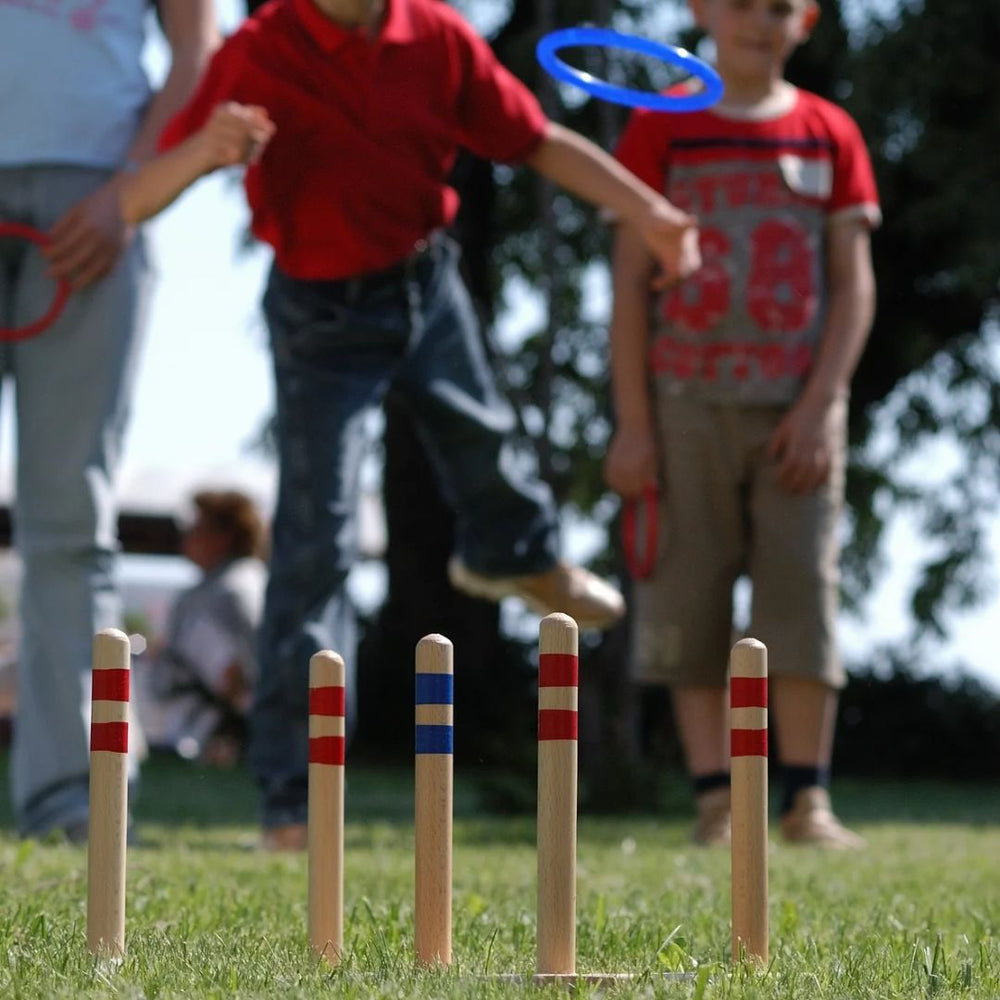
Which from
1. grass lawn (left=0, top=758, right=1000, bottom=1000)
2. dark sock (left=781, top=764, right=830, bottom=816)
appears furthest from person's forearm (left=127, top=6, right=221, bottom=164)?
dark sock (left=781, top=764, right=830, bottom=816)

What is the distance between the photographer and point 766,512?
197 inches

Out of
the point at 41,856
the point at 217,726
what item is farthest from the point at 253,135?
the point at 217,726

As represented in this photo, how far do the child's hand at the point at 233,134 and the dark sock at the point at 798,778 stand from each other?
89.3 inches

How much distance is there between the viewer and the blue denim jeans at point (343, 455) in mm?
4418

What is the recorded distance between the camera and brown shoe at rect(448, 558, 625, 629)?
4.60 metres

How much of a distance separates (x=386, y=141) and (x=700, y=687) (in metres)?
1.74

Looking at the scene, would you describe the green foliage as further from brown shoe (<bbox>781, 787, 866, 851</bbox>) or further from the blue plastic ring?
the blue plastic ring

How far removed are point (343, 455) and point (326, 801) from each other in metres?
2.10

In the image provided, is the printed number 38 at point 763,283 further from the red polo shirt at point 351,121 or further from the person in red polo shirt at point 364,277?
the red polo shirt at point 351,121

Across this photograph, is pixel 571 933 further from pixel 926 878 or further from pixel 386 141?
pixel 386 141

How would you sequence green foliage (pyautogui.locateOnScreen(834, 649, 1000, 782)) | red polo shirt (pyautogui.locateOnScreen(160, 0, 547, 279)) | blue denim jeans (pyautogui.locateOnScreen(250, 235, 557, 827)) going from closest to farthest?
red polo shirt (pyautogui.locateOnScreen(160, 0, 547, 279))
blue denim jeans (pyautogui.locateOnScreen(250, 235, 557, 827))
green foliage (pyautogui.locateOnScreen(834, 649, 1000, 782))

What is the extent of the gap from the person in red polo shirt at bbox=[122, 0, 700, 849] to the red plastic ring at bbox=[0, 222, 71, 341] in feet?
1.33

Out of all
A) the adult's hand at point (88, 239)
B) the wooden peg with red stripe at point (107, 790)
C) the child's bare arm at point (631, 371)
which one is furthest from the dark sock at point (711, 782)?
the wooden peg with red stripe at point (107, 790)

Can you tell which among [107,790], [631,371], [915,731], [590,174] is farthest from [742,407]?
[915,731]
